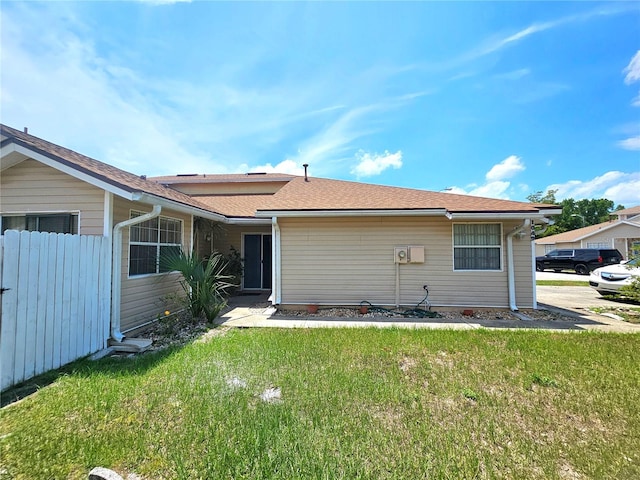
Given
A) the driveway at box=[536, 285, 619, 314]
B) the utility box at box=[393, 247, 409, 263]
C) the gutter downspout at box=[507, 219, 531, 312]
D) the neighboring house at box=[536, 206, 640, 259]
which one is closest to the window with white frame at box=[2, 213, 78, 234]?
the utility box at box=[393, 247, 409, 263]

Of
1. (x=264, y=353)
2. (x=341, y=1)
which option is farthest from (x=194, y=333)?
(x=341, y=1)

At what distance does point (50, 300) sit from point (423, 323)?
6.98 metres

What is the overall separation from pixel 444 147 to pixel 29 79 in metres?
15.4

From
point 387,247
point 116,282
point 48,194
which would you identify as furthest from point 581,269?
point 48,194

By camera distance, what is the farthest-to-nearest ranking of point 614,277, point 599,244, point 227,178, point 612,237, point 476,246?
point 599,244
point 612,237
point 227,178
point 614,277
point 476,246

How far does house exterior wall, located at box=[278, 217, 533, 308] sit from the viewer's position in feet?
25.1

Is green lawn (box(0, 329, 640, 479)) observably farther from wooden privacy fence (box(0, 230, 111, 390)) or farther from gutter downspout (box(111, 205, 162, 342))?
gutter downspout (box(111, 205, 162, 342))

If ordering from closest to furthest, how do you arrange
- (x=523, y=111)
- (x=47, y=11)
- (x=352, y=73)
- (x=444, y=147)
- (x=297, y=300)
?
(x=47, y=11) < (x=297, y=300) < (x=352, y=73) < (x=523, y=111) < (x=444, y=147)

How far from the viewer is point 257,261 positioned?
37.4 ft

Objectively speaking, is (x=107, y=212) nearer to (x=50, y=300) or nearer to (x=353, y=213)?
(x=50, y=300)

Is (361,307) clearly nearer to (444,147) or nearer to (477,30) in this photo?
(477,30)

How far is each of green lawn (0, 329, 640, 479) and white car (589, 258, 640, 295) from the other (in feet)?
23.9

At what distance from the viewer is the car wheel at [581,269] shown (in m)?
20.0

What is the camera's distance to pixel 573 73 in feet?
A: 32.7
